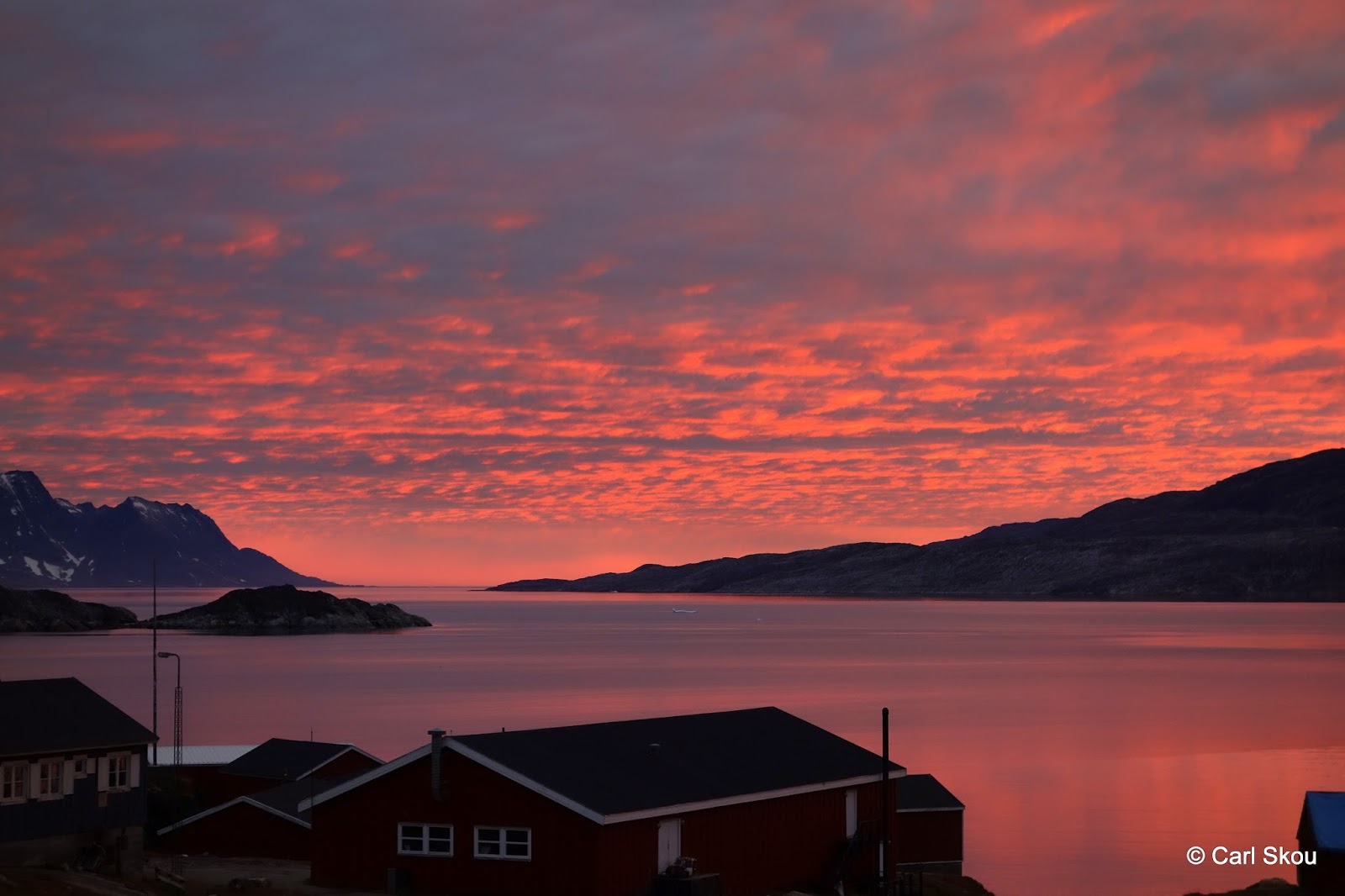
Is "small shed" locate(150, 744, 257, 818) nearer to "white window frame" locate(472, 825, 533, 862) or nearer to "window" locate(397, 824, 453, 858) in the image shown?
"window" locate(397, 824, 453, 858)

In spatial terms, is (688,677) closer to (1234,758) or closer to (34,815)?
(1234,758)

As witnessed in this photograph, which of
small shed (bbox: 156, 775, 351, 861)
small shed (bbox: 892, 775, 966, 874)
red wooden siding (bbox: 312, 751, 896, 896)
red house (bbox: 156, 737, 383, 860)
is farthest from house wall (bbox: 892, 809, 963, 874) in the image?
small shed (bbox: 156, 775, 351, 861)

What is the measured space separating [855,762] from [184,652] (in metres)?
164

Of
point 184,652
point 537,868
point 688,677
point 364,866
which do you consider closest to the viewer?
point 537,868

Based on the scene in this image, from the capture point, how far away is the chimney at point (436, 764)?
32156mm

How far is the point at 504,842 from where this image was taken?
104ft

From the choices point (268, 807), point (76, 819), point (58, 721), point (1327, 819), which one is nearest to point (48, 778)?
point (76, 819)

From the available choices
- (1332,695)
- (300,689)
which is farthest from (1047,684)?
(300,689)

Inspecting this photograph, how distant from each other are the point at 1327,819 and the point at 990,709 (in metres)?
70.7

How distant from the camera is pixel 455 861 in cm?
3225

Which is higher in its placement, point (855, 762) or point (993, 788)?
point (855, 762)

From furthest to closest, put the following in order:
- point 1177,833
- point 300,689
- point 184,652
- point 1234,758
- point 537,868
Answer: point 184,652 < point 300,689 < point 1234,758 < point 1177,833 < point 537,868

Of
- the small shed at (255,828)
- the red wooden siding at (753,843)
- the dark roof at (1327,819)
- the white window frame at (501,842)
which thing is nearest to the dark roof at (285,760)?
the small shed at (255,828)

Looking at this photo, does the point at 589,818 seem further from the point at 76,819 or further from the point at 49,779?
the point at 49,779
